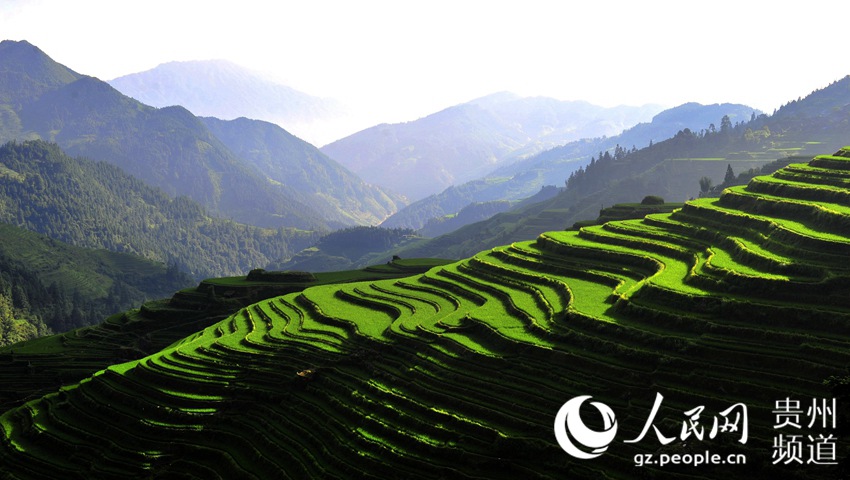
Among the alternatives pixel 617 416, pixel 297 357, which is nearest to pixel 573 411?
pixel 617 416

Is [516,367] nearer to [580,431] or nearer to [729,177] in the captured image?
[580,431]

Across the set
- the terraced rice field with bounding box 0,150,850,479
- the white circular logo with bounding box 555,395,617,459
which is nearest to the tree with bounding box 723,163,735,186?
the terraced rice field with bounding box 0,150,850,479

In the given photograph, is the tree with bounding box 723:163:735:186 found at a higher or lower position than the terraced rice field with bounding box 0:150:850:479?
higher

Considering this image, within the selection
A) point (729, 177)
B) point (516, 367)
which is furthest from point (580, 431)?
point (729, 177)

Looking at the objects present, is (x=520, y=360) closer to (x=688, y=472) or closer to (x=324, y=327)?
(x=688, y=472)

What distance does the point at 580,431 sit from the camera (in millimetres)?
31969

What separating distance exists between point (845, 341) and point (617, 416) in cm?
1110

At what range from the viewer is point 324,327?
55.1 m

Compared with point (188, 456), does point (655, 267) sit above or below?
above

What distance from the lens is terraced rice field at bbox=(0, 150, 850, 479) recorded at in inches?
1273

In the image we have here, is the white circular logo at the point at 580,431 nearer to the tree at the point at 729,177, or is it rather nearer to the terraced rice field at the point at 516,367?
the terraced rice field at the point at 516,367

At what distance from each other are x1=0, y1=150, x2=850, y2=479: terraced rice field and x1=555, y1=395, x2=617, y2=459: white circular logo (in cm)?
48

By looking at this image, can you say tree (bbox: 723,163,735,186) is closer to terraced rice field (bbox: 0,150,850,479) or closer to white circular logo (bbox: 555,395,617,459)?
terraced rice field (bbox: 0,150,850,479)

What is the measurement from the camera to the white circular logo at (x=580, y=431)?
30906 millimetres
